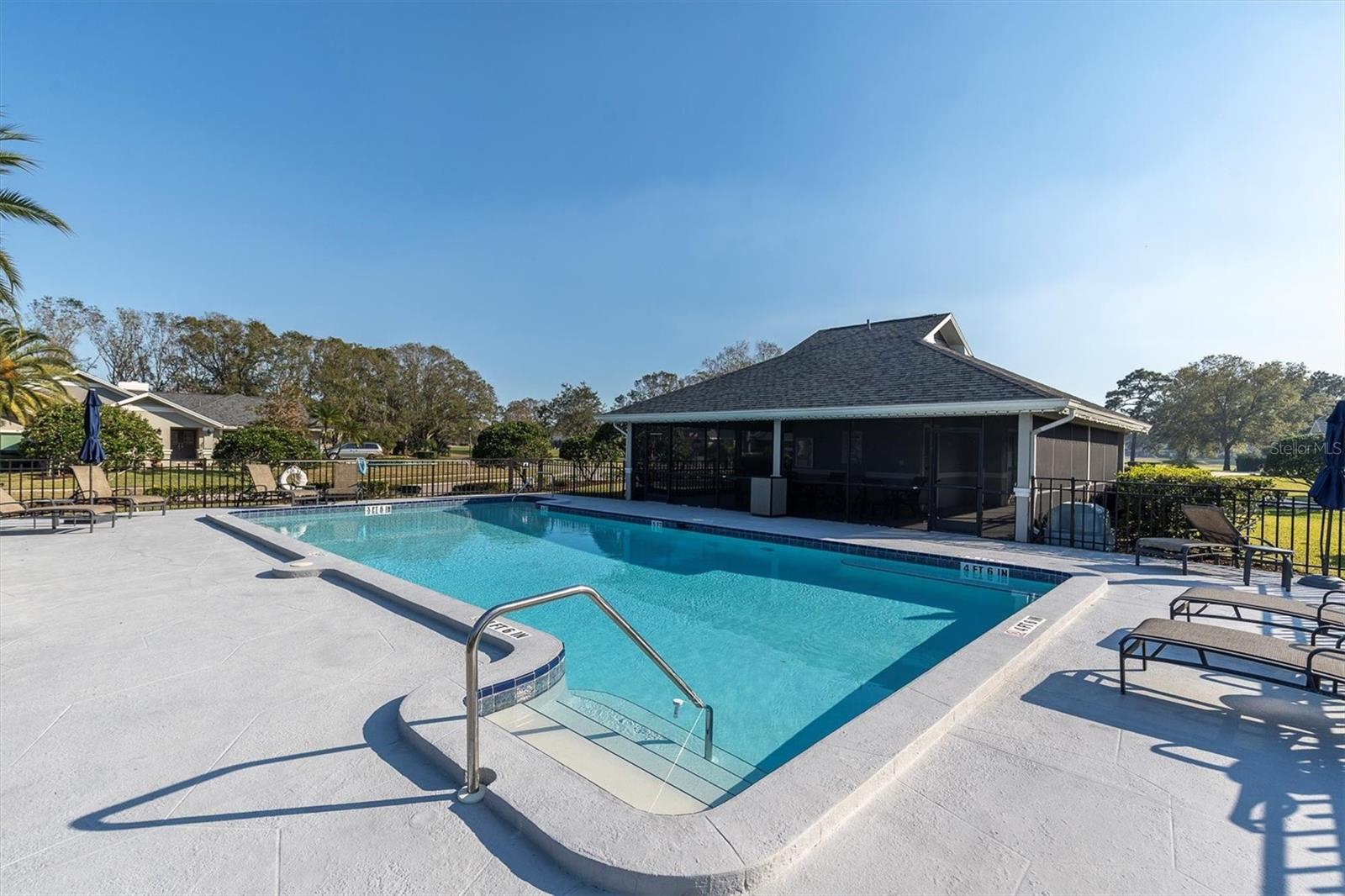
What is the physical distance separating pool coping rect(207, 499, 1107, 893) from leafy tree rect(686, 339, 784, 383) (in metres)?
35.8

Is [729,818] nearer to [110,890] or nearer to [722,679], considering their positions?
[110,890]

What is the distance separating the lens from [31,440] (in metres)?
20.9

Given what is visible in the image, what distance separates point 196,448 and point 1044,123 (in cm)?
4640

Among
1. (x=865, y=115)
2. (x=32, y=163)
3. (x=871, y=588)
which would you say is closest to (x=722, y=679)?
(x=871, y=588)

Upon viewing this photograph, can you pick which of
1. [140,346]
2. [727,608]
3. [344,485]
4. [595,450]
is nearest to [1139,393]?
[595,450]

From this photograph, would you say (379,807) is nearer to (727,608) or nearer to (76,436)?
(727,608)

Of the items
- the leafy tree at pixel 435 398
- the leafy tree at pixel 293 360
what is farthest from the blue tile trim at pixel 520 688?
the leafy tree at pixel 293 360

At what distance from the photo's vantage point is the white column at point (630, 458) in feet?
54.1

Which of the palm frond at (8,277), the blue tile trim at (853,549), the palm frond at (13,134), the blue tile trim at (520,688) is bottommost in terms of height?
the blue tile trim at (853,549)

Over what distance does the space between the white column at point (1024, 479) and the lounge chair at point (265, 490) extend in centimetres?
1566

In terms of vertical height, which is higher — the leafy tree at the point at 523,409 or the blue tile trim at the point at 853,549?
the leafy tree at the point at 523,409

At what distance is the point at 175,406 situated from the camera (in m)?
34.4

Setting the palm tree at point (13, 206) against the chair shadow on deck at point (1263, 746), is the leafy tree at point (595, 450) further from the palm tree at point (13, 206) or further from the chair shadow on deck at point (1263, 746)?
the chair shadow on deck at point (1263, 746)

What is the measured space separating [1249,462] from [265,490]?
210ft
